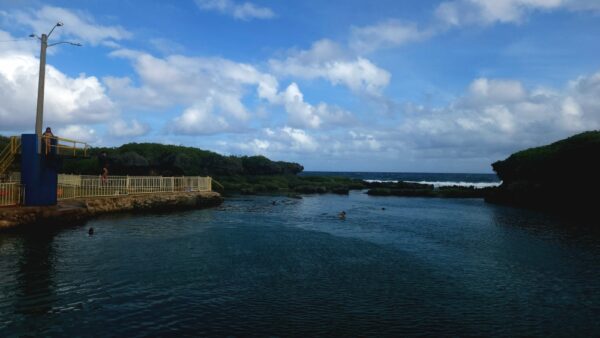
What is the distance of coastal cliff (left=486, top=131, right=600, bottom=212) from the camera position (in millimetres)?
47344

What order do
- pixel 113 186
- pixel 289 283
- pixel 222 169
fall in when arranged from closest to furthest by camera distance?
pixel 289 283, pixel 113 186, pixel 222 169

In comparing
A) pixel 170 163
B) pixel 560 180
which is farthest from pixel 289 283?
pixel 170 163

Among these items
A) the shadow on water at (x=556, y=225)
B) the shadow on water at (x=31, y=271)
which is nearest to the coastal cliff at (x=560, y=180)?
the shadow on water at (x=556, y=225)

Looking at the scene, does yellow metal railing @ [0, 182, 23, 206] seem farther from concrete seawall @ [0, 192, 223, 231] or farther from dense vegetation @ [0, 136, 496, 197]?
dense vegetation @ [0, 136, 496, 197]

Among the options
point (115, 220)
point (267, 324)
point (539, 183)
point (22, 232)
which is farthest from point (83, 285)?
point (539, 183)

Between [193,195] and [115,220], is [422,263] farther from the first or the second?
[193,195]

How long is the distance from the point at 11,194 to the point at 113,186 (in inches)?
422

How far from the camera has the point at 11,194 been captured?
24.1 m

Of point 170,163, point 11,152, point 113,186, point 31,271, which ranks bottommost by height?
point 31,271

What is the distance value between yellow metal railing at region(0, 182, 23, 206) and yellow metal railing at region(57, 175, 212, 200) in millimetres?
4735

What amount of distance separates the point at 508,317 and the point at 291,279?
24.9 feet

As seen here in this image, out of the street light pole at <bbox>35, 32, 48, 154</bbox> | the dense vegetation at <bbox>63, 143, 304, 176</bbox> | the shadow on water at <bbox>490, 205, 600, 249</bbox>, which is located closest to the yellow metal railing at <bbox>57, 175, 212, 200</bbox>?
the street light pole at <bbox>35, 32, 48, 154</bbox>

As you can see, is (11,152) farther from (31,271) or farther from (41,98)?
(31,271)

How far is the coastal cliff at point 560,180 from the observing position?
4734cm
